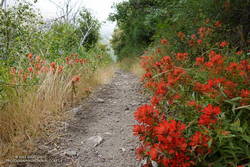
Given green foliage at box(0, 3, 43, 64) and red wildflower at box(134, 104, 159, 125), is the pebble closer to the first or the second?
red wildflower at box(134, 104, 159, 125)

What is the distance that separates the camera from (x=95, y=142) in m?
1.64

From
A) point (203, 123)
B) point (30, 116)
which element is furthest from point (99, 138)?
point (203, 123)

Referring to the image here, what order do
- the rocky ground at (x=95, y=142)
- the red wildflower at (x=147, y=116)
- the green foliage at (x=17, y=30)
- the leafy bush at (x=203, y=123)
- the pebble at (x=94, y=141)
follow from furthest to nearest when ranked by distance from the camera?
1. the green foliage at (x=17, y=30)
2. the pebble at (x=94, y=141)
3. the rocky ground at (x=95, y=142)
4. the red wildflower at (x=147, y=116)
5. the leafy bush at (x=203, y=123)

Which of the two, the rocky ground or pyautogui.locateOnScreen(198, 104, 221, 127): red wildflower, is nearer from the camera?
pyautogui.locateOnScreen(198, 104, 221, 127): red wildflower

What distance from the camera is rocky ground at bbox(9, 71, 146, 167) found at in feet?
4.50

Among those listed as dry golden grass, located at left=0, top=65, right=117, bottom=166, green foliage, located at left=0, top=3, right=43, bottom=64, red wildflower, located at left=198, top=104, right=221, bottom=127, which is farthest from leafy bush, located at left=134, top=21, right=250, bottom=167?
green foliage, located at left=0, top=3, right=43, bottom=64

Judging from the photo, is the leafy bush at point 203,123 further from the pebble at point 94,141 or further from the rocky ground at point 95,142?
the pebble at point 94,141

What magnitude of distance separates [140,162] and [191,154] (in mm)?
552

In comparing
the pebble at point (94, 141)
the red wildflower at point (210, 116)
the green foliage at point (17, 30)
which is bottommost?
the pebble at point (94, 141)

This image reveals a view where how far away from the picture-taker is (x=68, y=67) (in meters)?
3.07

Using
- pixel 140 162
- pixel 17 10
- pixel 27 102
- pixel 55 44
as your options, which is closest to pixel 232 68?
pixel 140 162

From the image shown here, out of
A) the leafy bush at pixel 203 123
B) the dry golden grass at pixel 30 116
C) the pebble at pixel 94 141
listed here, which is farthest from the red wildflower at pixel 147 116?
the dry golden grass at pixel 30 116

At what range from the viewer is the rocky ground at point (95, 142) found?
1372 millimetres

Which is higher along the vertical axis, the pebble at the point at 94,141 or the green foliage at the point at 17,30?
the green foliage at the point at 17,30
